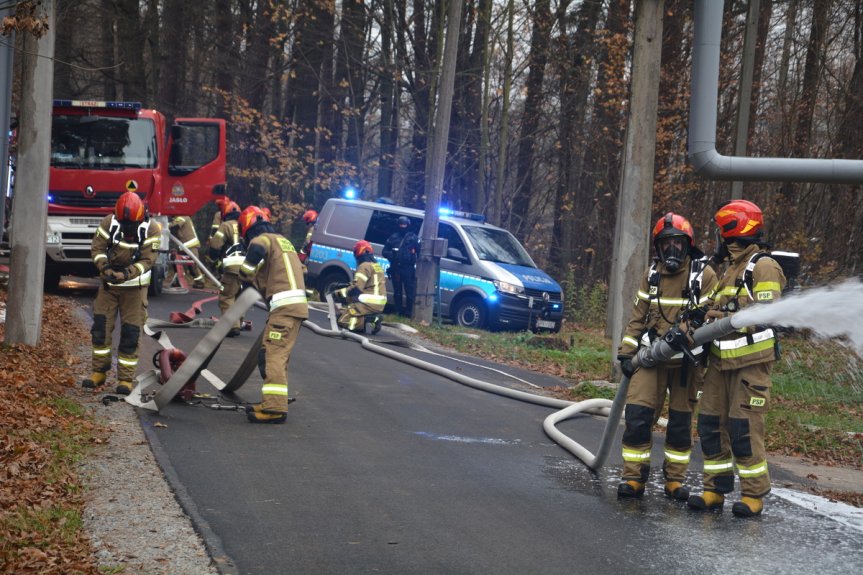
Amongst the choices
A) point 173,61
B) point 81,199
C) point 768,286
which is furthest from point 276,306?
point 173,61

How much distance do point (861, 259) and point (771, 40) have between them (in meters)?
8.39

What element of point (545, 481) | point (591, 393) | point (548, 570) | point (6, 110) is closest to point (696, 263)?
point (545, 481)

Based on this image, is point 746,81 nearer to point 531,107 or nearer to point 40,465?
point 40,465

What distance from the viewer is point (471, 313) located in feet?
64.8

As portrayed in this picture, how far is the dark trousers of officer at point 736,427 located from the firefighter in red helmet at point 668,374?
173mm

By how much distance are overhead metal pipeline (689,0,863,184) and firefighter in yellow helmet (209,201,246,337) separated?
7.81 m

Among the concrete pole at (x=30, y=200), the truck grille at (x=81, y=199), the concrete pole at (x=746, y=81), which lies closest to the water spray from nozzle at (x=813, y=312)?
the concrete pole at (x=30, y=200)

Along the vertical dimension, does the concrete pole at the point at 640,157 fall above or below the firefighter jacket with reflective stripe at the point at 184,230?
above

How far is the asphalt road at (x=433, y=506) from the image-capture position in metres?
5.50

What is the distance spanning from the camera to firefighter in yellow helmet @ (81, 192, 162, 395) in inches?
389

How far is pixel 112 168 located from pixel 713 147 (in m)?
13.4

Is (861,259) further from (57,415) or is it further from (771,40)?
(57,415)

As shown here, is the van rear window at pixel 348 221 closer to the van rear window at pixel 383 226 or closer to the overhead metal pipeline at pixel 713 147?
the van rear window at pixel 383 226

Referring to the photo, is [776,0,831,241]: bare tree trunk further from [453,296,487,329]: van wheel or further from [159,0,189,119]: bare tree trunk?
[159,0,189,119]: bare tree trunk
